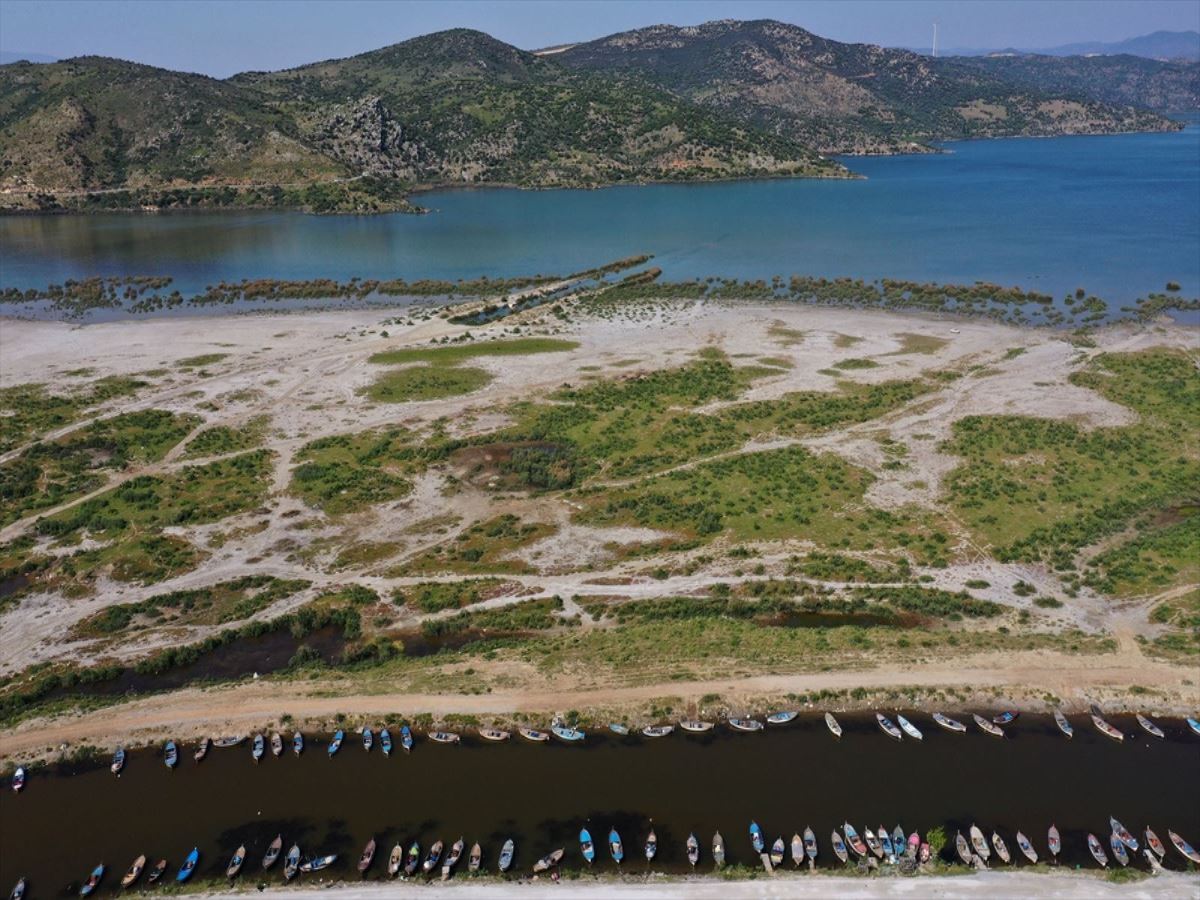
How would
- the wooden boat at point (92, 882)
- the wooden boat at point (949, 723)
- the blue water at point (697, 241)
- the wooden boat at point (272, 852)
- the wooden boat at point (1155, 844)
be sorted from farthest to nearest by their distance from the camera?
1. the blue water at point (697, 241)
2. the wooden boat at point (949, 723)
3. the wooden boat at point (272, 852)
4. the wooden boat at point (1155, 844)
5. the wooden boat at point (92, 882)

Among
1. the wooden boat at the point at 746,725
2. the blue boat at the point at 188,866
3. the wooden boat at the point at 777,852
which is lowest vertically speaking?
the wooden boat at the point at 777,852

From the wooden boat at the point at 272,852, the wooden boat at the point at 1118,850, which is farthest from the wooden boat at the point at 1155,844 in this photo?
the wooden boat at the point at 272,852

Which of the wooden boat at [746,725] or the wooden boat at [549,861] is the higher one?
the wooden boat at [746,725]

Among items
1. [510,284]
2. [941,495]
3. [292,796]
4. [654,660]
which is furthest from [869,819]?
[510,284]

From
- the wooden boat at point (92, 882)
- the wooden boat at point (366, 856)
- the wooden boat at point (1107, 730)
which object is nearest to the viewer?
the wooden boat at point (92, 882)

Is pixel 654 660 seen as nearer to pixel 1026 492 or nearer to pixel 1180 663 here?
pixel 1180 663

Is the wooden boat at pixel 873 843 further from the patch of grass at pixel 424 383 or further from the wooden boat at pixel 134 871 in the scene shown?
the patch of grass at pixel 424 383
